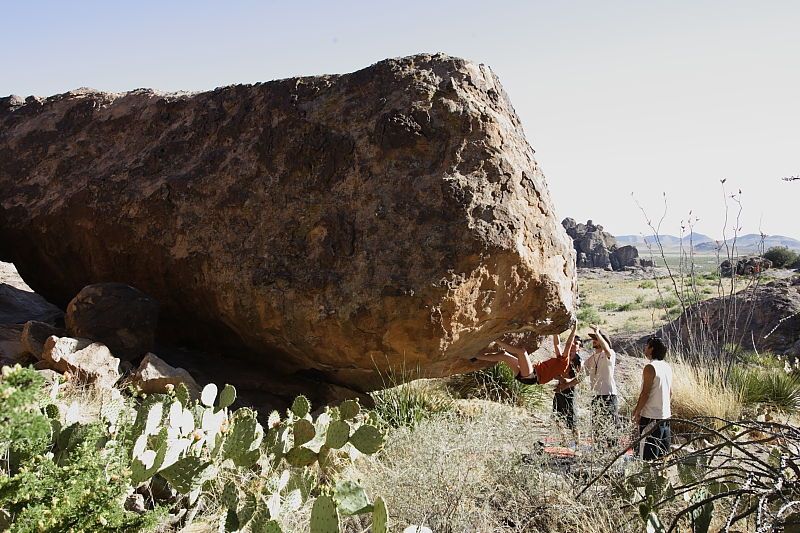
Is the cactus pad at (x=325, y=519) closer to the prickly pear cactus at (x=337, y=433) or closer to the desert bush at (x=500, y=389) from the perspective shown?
the prickly pear cactus at (x=337, y=433)

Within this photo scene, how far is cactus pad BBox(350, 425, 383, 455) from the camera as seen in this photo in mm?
4715

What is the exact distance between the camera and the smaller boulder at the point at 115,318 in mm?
6172

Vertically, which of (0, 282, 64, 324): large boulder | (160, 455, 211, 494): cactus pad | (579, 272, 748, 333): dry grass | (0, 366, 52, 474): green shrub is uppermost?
(0, 366, 52, 474): green shrub

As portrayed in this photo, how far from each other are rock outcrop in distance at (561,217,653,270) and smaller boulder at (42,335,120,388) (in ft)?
226

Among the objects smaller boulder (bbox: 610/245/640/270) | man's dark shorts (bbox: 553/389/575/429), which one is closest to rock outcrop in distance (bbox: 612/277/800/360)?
man's dark shorts (bbox: 553/389/575/429)

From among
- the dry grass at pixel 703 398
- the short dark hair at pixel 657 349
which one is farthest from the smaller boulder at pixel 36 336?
the dry grass at pixel 703 398

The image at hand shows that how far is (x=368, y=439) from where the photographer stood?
15.6 ft

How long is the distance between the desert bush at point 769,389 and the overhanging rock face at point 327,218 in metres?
4.36

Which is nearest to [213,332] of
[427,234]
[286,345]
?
[286,345]

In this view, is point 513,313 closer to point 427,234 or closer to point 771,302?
point 427,234

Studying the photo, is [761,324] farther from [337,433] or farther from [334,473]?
[337,433]

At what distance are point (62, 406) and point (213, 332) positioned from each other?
2.02m

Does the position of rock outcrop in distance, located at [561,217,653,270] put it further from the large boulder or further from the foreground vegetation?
the foreground vegetation

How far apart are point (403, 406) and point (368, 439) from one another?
2.30 meters
